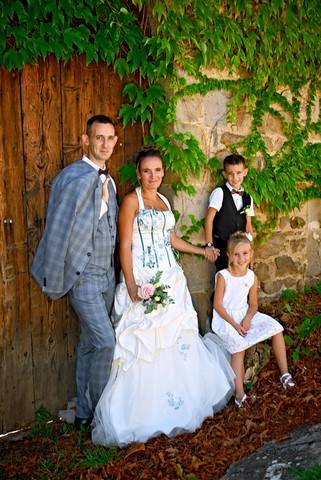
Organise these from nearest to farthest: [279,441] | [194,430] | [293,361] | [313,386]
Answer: [279,441]
[194,430]
[313,386]
[293,361]

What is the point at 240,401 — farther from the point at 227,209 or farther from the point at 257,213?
the point at 257,213

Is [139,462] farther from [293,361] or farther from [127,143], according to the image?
[127,143]

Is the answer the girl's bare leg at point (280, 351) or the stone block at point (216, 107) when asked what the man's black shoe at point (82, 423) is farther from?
the stone block at point (216, 107)

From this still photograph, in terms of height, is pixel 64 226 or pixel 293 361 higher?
pixel 64 226

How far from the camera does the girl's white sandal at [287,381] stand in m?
3.88

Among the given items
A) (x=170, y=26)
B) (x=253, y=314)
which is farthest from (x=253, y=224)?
(x=170, y=26)

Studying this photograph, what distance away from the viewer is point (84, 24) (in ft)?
12.2

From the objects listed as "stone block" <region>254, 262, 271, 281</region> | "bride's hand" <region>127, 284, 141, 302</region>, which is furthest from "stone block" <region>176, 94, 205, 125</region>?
"stone block" <region>254, 262, 271, 281</region>

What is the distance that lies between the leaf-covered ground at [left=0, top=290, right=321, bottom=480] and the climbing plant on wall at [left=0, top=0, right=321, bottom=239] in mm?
1503

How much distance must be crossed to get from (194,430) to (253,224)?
1891mm

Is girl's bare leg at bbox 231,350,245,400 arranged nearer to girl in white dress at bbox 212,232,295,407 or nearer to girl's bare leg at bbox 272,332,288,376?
girl in white dress at bbox 212,232,295,407

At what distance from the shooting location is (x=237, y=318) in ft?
13.1

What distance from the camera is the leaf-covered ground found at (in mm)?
3137

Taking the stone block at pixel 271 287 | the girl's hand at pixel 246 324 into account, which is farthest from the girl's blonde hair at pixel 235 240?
the stone block at pixel 271 287
